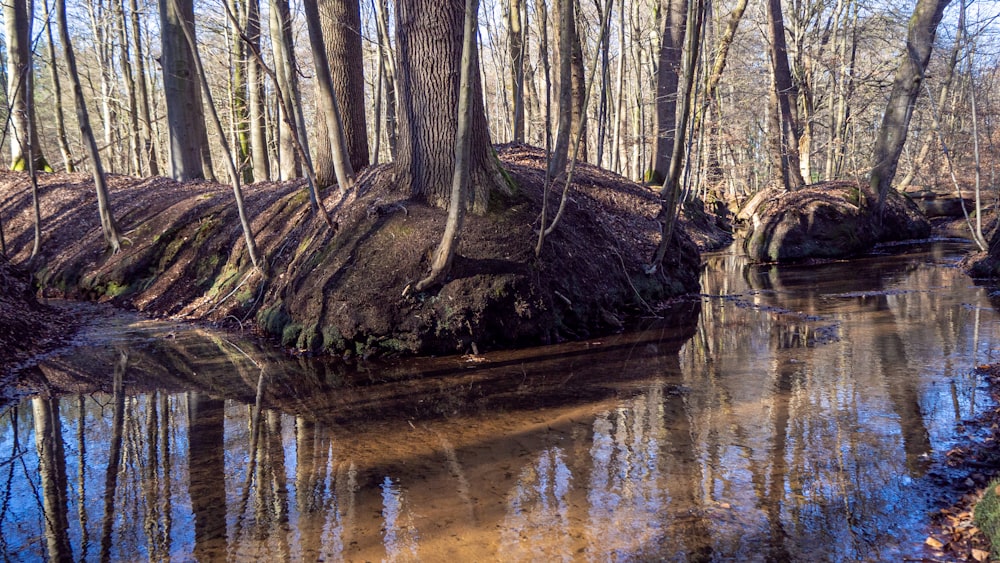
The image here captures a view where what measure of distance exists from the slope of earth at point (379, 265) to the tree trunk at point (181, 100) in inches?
77.9

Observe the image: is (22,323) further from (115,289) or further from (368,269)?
(368,269)

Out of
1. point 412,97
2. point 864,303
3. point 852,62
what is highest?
point 852,62

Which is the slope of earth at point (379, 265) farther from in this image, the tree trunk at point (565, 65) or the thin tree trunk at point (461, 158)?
the tree trunk at point (565, 65)

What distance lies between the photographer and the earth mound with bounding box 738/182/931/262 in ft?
53.8

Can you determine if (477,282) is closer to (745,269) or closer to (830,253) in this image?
(745,269)

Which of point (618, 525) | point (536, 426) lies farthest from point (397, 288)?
point (618, 525)

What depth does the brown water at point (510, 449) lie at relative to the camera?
3527 millimetres

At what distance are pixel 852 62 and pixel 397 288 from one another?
25.1m

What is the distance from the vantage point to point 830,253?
16312 millimetres

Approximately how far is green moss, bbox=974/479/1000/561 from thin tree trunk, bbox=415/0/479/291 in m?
5.63

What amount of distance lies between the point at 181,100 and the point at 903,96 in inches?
691

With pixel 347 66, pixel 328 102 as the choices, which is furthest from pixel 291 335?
pixel 347 66

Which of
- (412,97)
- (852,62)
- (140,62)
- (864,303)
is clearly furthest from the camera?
(852,62)

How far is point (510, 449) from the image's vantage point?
4.79 metres
